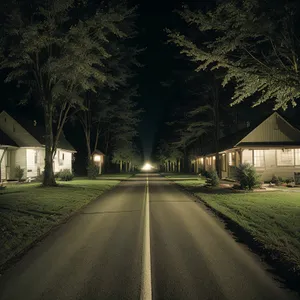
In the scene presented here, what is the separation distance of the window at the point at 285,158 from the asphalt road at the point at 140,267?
19.6 metres

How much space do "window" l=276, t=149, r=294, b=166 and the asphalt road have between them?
1961 centimetres

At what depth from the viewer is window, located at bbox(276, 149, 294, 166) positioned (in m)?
26.4

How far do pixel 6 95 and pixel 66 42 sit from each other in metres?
25.9

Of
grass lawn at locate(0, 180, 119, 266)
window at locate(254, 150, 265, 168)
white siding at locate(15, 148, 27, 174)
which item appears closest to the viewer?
grass lawn at locate(0, 180, 119, 266)

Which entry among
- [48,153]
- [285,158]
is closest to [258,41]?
[285,158]

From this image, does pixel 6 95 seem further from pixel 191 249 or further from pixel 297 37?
pixel 191 249

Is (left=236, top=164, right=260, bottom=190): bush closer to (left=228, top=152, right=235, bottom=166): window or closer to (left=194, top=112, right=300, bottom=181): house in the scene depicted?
(left=194, top=112, right=300, bottom=181): house

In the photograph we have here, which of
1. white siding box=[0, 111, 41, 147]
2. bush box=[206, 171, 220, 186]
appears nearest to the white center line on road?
bush box=[206, 171, 220, 186]

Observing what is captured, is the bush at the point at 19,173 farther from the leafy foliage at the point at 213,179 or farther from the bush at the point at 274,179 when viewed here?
the bush at the point at 274,179

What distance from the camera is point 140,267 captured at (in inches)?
215

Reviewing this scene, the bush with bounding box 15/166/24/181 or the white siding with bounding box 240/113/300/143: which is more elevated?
the white siding with bounding box 240/113/300/143

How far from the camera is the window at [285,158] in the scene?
26.4m

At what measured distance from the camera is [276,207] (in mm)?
11742

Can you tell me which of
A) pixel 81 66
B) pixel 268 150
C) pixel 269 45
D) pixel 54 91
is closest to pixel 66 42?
pixel 81 66
